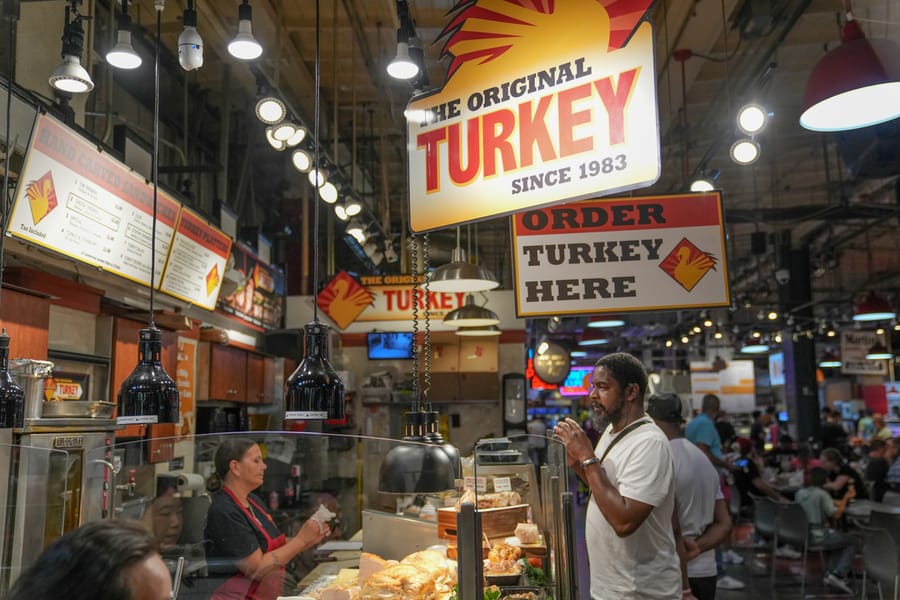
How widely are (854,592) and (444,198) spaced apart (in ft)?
24.2

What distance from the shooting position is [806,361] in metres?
19.2

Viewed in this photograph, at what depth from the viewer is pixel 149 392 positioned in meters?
3.43

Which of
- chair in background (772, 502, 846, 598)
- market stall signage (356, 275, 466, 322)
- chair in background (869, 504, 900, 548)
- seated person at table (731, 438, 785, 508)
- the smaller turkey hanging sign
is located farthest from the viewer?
seated person at table (731, 438, 785, 508)

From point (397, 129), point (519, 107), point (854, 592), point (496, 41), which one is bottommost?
point (854, 592)

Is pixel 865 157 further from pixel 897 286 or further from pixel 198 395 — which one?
pixel 897 286

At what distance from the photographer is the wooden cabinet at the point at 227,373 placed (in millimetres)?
8438

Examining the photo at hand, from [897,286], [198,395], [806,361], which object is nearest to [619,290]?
[198,395]

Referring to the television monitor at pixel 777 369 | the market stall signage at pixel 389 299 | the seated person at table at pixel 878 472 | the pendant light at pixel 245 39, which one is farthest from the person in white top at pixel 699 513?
the television monitor at pixel 777 369

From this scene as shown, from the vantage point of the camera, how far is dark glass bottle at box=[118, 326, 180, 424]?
340 cm

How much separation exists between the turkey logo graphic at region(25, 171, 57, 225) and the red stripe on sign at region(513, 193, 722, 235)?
9.92ft

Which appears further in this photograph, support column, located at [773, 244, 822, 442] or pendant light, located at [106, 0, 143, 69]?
support column, located at [773, 244, 822, 442]

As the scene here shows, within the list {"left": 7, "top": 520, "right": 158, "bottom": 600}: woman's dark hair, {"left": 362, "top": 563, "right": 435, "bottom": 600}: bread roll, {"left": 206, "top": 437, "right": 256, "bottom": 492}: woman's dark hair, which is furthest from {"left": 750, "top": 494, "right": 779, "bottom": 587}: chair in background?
{"left": 7, "top": 520, "right": 158, "bottom": 600}: woman's dark hair

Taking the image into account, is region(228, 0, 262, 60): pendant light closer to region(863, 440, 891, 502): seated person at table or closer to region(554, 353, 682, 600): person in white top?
region(554, 353, 682, 600): person in white top

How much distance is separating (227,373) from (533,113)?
658 cm
